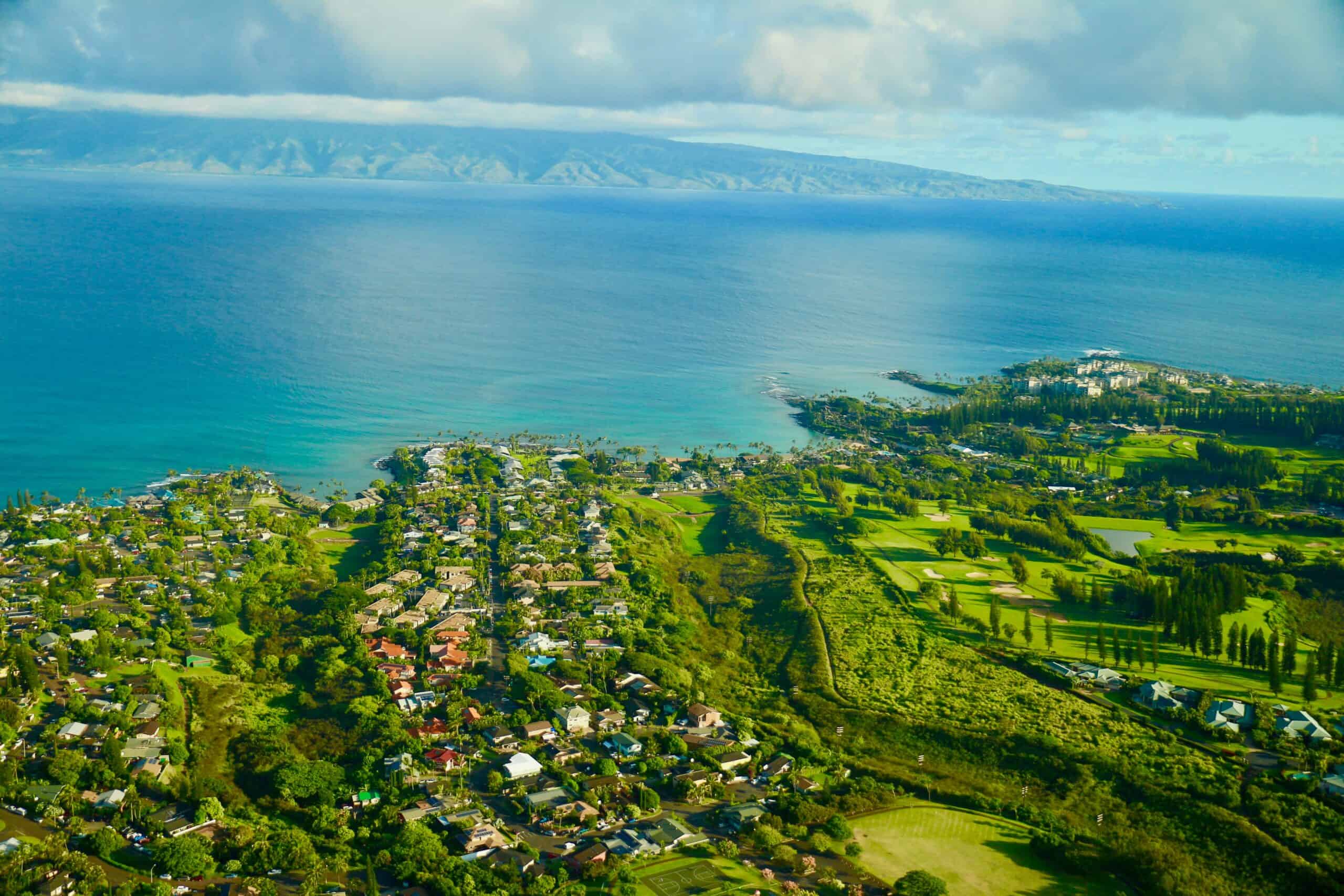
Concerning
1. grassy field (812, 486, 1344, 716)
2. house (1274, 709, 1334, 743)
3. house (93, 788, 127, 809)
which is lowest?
house (93, 788, 127, 809)

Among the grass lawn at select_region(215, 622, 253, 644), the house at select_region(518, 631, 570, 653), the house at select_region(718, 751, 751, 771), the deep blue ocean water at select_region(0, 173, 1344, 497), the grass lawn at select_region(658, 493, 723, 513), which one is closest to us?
the house at select_region(718, 751, 751, 771)

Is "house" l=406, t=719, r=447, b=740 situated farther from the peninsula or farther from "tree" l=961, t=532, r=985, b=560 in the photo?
"tree" l=961, t=532, r=985, b=560

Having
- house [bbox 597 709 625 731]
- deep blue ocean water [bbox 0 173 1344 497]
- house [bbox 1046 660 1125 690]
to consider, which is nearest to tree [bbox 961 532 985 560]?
house [bbox 1046 660 1125 690]

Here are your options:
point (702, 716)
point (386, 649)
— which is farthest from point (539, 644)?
point (702, 716)

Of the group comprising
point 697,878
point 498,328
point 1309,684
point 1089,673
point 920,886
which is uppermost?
point 498,328

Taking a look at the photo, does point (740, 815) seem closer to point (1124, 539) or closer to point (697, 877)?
point (697, 877)
